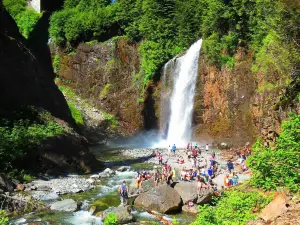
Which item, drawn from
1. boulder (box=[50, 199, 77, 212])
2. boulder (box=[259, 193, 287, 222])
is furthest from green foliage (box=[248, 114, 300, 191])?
boulder (box=[50, 199, 77, 212])

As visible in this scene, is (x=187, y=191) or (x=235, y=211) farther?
(x=187, y=191)

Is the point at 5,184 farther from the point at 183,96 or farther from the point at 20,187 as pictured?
the point at 183,96

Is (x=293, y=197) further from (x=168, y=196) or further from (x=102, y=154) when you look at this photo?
(x=102, y=154)

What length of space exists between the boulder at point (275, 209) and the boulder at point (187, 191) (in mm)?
Answer: 10527

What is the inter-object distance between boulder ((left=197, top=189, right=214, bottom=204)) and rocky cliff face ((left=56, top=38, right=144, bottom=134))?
2651cm

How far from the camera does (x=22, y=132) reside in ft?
81.9

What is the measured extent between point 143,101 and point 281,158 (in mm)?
35155

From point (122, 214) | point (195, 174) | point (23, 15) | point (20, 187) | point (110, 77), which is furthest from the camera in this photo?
point (23, 15)

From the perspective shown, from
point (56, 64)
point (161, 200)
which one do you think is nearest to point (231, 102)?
point (161, 200)

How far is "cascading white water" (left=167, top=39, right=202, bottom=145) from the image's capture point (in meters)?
40.9

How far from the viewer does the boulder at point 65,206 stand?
59.5 feet

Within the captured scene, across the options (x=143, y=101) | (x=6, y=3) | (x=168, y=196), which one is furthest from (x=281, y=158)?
(x=6, y=3)

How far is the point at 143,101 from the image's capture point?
46.0 m

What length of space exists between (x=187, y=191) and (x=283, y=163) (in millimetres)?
9421
